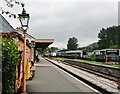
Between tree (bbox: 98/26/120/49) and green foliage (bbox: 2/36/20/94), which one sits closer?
green foliage (bbox: 2/36/20/94)

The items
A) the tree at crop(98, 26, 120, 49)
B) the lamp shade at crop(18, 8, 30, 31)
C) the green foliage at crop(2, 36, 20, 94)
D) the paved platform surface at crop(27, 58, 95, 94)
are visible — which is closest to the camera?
the green foliage at crop(2, 36, 20, 94)

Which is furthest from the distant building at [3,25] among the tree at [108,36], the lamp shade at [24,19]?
the tree at [108,36]

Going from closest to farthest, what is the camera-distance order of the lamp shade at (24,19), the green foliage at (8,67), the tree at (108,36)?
the green foliage at (8,67) → the lamp shade at (24,19) → the tree at (108,36)

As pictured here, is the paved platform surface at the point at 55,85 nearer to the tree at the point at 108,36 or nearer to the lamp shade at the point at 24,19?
the lamp shade at the point at 24,19

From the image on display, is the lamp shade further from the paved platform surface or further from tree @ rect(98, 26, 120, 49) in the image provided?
tree @ rect(98, 26, 120, 49)

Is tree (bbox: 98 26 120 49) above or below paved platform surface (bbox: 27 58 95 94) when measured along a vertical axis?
above

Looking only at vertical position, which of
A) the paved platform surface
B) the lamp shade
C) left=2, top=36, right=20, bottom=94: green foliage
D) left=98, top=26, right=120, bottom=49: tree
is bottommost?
the paved platform surface

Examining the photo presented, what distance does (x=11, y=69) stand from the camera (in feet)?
30.8

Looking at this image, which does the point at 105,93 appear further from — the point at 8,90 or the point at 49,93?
the point at 8,90

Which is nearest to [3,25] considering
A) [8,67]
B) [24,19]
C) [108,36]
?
[24,19]

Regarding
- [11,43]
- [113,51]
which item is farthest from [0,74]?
[113,51]

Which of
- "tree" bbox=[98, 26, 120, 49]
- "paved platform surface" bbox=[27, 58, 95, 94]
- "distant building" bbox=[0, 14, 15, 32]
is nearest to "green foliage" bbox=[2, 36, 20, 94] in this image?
"distant building" bbox=[0, 14, 15, 32]

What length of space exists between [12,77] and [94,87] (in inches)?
248

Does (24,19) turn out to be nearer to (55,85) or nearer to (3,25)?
(3,25)
